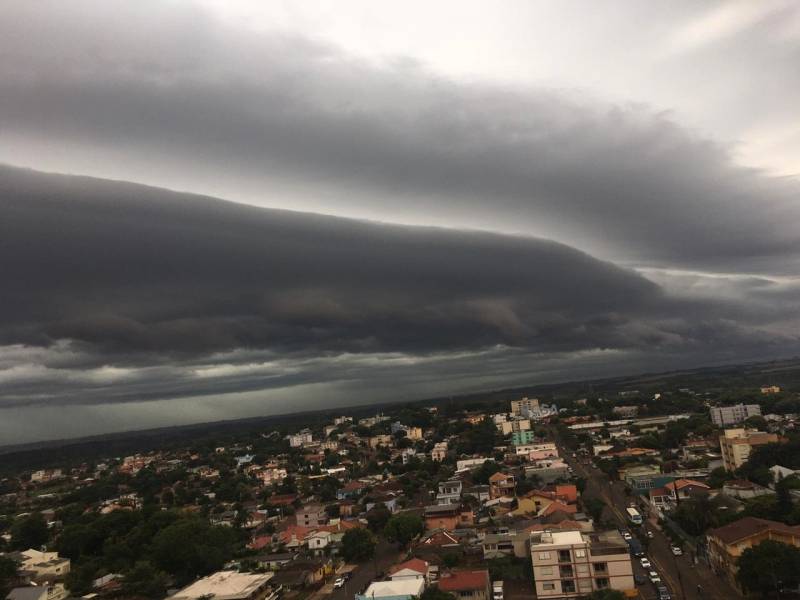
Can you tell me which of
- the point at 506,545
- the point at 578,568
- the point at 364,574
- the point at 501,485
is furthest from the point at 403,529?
the point at 501,485

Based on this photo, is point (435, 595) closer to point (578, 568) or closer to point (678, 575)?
point (578, 568)

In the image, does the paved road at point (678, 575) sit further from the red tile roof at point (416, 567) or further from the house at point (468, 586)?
the red tile roof at point (416, 567)

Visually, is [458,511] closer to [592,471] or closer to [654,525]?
[654,525]

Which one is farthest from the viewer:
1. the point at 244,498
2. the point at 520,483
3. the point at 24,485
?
the point at 24,485

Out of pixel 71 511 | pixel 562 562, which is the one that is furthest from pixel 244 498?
pixel 562 562

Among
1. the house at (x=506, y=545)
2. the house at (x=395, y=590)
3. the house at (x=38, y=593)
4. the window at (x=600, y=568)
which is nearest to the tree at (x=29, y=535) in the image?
the house at (x=38, y=593)

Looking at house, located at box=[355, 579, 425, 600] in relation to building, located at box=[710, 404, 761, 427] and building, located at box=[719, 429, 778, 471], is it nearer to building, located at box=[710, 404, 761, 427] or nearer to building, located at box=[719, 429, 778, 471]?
building, located at box=[719, 429, 778, 471]
